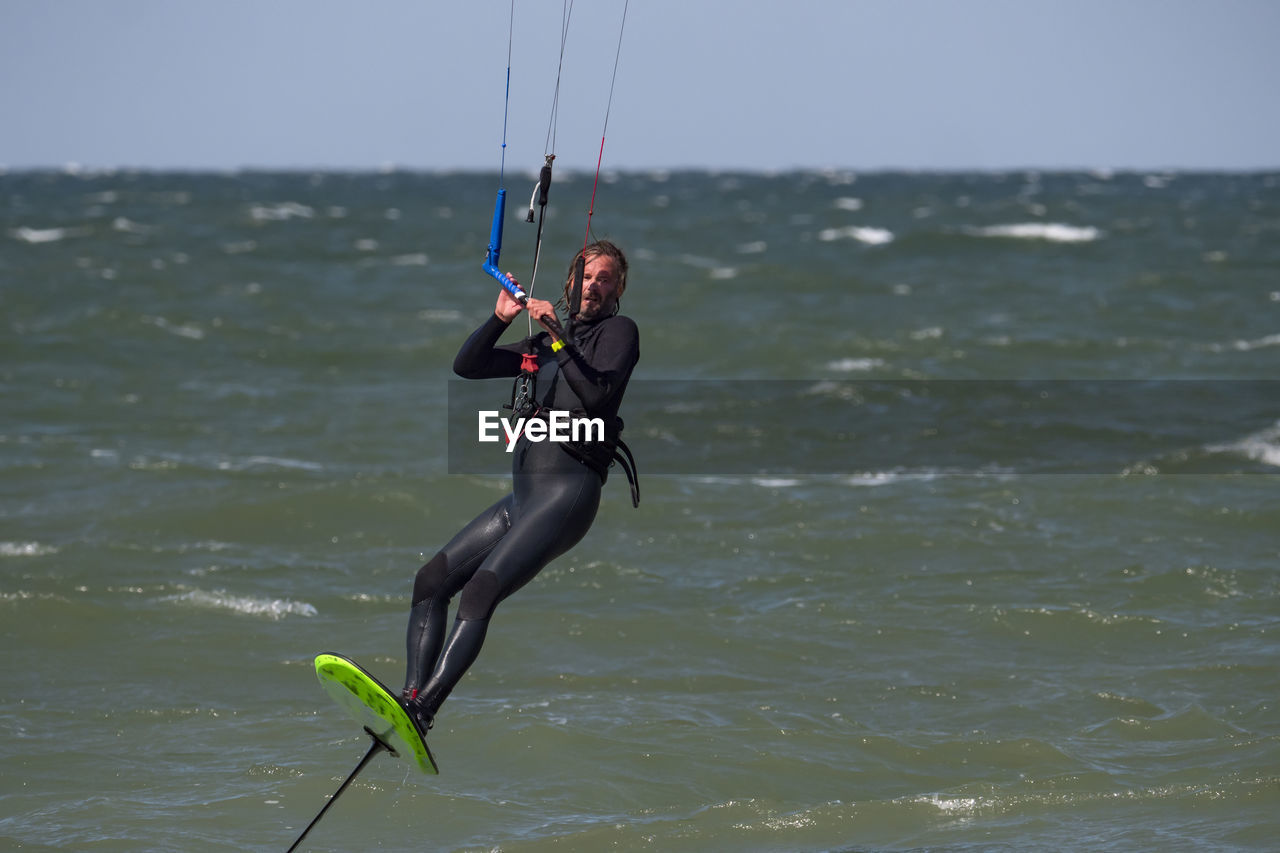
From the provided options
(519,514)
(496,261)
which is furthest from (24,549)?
(496,261)

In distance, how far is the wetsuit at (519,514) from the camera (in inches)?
216

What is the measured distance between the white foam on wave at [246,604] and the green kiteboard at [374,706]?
185 inches

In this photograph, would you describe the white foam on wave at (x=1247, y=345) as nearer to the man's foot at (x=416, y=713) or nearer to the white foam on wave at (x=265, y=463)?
the white foam on wave at (x=265, y=463)

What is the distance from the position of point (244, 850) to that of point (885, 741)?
10.7 feet

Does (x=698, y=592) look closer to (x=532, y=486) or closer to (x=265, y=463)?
(x=532, y=486)

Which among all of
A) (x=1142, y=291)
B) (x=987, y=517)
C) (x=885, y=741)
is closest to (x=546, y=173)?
(x=885, y=741)

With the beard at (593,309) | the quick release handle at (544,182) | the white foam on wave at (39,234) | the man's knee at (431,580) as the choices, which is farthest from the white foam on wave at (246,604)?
the white foam on wave at (39,234)

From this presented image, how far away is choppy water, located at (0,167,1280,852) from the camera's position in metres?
6.97

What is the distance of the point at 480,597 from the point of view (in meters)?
5.49

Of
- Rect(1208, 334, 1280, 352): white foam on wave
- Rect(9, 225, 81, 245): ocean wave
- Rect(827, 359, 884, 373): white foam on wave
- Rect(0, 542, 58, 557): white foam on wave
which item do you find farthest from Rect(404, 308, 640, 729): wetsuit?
Rect(9, 225, 81, 245): ocean wave

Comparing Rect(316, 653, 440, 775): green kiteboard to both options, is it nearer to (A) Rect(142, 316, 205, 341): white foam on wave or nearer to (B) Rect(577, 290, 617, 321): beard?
(B) Rect(577, 290, 617, 321): beard

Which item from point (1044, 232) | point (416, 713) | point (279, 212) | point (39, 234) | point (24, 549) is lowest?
point (24, 549)

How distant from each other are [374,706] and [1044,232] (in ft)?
134

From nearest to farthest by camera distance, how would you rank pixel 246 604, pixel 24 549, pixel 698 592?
pixel 246 604 → pixel 698 592 → pixel 24 549
